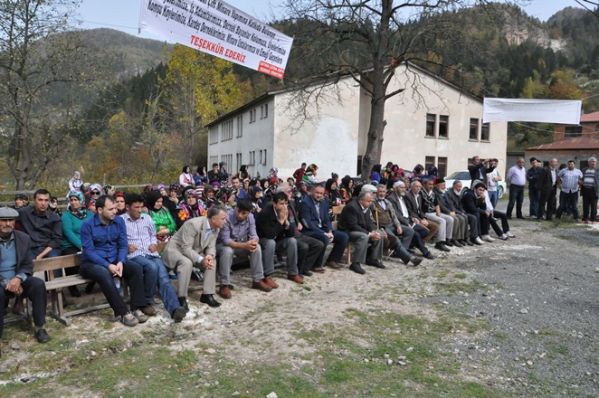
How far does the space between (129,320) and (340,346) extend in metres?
2.29

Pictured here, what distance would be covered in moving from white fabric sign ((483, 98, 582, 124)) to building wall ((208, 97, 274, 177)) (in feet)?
49.6

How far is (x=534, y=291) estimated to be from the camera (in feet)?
23.2

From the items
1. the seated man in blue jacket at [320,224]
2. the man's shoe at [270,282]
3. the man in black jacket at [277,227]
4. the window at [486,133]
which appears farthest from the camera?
the window at [486,133]

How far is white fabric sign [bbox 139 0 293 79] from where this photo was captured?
611cm

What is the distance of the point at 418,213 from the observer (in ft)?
32.9

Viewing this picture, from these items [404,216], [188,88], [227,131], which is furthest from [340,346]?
[227,131]

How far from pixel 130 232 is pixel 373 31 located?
13459 millimetres

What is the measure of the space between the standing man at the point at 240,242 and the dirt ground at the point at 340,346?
0.26 m

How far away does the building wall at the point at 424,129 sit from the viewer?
31.2m

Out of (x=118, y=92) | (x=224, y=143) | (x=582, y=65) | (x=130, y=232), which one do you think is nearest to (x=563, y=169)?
(x=130, y=232)

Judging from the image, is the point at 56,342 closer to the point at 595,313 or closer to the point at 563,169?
the point at 595,313

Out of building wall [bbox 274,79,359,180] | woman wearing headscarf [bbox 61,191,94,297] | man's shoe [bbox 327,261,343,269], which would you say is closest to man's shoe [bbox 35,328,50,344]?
woman wearing headscarf [bbox 61,191,94,297]

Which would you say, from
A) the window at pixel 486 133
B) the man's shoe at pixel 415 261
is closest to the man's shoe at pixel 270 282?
the man's shoe at pixel 415 261

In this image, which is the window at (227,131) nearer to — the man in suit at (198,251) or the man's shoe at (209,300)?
the man in suit at (198,251)
